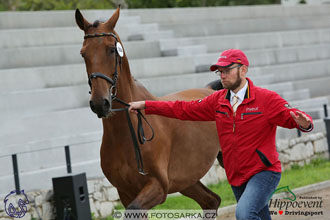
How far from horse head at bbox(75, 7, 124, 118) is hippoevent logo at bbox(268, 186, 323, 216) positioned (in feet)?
12.5

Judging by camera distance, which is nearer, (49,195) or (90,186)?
(49,195)

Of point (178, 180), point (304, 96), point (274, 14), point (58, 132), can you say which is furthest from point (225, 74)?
point (274, 14)

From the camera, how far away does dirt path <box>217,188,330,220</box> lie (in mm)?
9023

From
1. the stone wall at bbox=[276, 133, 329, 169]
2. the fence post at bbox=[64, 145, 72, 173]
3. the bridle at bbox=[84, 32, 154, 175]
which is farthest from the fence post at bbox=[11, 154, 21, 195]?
the stone wall at bbox=[276, 133, 329, 169]

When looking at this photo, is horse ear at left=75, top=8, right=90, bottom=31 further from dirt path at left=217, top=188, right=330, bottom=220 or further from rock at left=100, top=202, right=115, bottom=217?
rock at left=100, top=202, right=115, bottom=217

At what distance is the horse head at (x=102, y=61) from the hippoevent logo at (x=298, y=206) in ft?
12.5

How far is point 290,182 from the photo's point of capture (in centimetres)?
1208

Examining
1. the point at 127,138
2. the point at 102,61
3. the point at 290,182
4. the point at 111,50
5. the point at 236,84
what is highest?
the point at 111,50

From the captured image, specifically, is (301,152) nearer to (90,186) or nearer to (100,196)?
(100,196)

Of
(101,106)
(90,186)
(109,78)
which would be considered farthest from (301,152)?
(101,106)

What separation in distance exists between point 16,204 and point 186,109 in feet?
13.0

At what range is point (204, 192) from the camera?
8.25 meters

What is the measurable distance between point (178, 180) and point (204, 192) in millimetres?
1210

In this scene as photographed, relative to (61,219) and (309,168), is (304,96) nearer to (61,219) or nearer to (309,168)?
(309,168)
